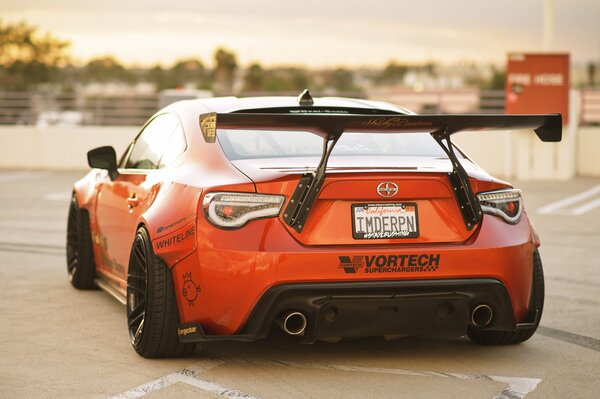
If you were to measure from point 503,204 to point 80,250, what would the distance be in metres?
3.63

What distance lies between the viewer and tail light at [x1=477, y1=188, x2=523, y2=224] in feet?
19.1

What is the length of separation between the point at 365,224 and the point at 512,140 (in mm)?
17069

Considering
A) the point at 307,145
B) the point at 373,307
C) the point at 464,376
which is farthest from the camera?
the point at 307,145

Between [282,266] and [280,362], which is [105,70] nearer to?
[280,362]

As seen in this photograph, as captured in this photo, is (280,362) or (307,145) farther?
(307,145)

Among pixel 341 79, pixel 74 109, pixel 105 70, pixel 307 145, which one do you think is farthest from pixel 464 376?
pixel 341 79

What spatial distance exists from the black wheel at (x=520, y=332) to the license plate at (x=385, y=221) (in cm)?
→ 91

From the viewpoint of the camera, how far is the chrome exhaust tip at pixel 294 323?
559 centimetres

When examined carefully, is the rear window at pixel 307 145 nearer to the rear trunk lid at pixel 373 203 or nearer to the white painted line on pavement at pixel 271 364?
the rear trunk lid at pixel 373 203

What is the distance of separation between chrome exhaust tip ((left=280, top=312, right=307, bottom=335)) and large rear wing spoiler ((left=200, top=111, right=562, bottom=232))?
0.43 metres

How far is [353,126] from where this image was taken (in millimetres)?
5539

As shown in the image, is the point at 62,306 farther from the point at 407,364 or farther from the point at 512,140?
the point at 512,140

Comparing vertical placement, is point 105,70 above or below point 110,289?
below

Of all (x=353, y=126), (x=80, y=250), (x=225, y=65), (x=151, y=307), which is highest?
(x=353, y=126)
